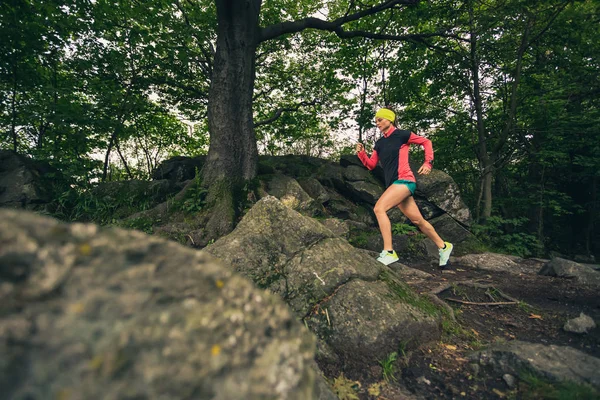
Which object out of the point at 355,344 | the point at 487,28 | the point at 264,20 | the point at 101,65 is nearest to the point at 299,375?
the point at 355,344

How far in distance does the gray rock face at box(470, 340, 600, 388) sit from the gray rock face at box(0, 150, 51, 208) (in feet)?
28.4

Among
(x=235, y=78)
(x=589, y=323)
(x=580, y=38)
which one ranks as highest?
(x=580, y=38)

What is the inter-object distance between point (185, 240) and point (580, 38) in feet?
39.6

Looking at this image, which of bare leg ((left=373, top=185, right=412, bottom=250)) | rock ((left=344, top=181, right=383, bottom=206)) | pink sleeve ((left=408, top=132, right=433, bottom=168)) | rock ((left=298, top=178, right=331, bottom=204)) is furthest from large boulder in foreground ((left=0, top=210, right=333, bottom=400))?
rock ((left=344, top=181, right=383, bottom=206))

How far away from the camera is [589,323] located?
285 cm

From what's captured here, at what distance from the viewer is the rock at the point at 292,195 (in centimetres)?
723

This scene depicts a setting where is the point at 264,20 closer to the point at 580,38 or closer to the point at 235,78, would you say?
the point at 235,78

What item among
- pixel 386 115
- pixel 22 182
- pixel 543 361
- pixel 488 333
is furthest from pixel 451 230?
pixel 22 182

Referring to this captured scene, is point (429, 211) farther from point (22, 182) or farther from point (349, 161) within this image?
point (22, 182)

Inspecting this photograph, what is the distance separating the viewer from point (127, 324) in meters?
0.67

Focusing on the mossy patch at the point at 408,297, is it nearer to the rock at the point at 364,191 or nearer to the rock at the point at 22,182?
the rock at the point at 364,191

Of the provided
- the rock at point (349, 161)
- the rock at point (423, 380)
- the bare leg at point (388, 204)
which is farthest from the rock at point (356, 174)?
the rock at point (423, 380)

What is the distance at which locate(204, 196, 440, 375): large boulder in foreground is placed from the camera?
2.37m

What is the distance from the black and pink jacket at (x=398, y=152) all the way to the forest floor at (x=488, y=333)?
6.16 feet
